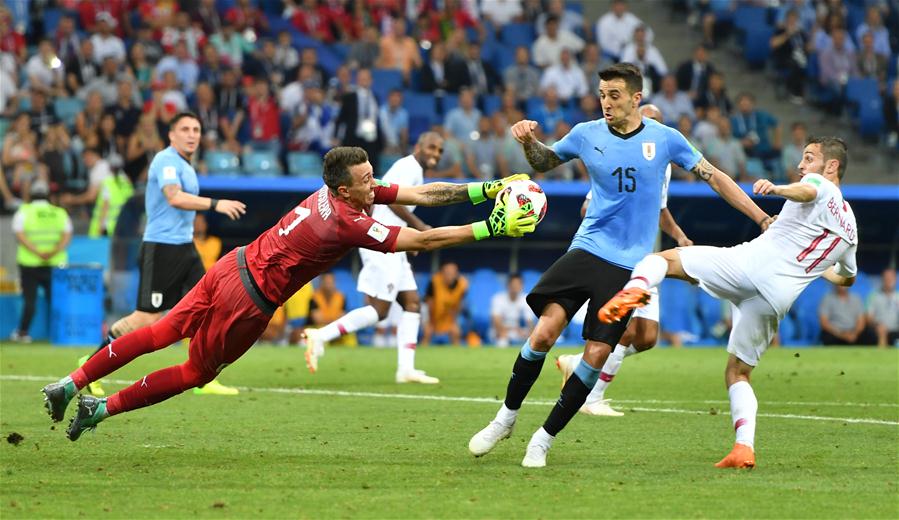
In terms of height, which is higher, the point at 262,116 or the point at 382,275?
the point at 262,116

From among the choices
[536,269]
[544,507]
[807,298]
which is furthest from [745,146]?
[544,507]

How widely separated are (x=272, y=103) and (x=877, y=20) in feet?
41.5

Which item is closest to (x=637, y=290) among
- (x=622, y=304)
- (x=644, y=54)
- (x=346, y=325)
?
(x=622, y=304)

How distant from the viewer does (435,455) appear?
8758 mm

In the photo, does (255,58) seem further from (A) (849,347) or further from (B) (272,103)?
(A) (849,347)

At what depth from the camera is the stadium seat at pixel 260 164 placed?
21.3 m

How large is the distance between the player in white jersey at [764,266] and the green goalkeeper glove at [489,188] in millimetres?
910

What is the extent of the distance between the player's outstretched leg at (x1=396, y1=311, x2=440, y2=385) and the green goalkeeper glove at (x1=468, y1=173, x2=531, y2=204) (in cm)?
595

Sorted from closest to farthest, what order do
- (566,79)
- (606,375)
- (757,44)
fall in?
(606,375), (566,79), (757,44)

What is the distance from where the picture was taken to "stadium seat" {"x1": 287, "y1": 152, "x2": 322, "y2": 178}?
2183 cm

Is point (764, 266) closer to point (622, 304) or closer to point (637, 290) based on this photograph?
point (637, 290)

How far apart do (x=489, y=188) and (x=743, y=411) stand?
206 cm

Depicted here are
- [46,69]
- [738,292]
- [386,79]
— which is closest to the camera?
[738,292]

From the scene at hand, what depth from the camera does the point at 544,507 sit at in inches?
270
